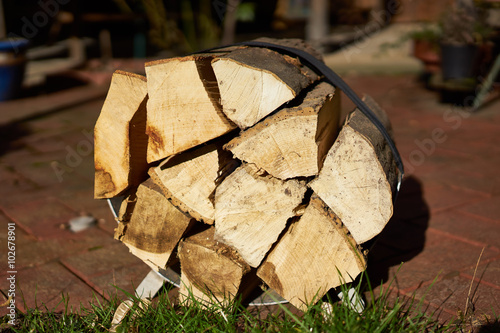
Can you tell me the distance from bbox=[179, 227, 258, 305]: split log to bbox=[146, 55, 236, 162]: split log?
1.17ft

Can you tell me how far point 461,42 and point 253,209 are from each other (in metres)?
4.57

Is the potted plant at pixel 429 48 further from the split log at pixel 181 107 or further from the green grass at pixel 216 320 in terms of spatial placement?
the split log at pixel 181 107

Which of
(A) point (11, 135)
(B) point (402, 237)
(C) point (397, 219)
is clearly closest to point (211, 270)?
(B) point (402, 237)

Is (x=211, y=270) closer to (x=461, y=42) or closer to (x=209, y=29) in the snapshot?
(x=461, y=42)

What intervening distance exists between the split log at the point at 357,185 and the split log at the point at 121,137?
0.64 metres

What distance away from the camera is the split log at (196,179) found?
5.99ft

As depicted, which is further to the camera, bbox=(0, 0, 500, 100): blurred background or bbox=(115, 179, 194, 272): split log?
bbox=(0, 0, 500, 100): blurred background

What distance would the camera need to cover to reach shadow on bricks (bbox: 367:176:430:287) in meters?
2.29

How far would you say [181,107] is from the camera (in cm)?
172

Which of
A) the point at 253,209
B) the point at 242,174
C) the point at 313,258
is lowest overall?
the point at 313,258

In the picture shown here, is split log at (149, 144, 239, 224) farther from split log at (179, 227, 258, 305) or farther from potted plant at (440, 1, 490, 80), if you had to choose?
potted plant at (440, 1, 490, 80)

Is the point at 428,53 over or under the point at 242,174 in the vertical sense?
Answer: under

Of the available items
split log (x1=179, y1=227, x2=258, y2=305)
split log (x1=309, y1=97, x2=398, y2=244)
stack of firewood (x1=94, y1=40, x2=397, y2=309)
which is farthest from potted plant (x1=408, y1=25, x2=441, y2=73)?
split log (x1=179, y1=227, x2=258, y2=305)

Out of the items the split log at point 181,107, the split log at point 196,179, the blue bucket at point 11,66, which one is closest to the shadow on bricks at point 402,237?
the split log at point 196,179
